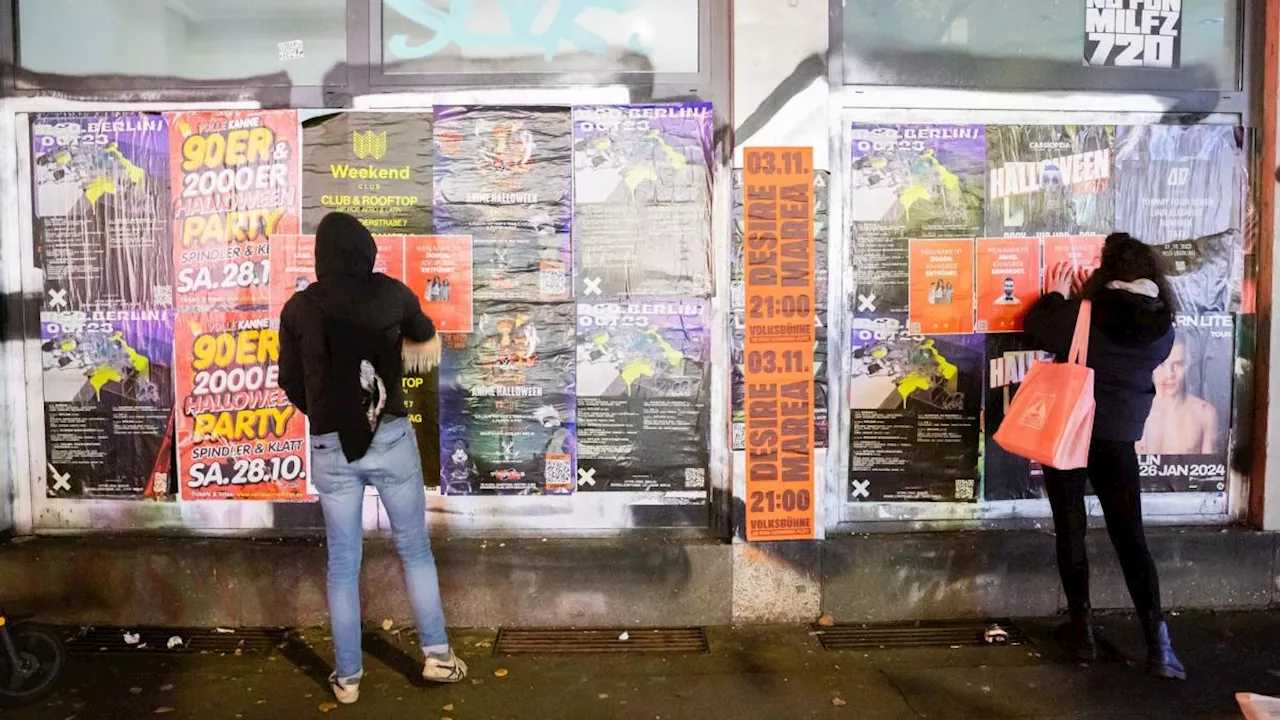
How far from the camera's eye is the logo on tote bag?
4.09 metres

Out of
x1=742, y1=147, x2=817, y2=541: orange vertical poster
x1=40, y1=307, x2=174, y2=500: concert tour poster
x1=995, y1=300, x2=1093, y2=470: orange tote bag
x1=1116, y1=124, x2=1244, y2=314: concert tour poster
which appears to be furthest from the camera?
x1=1116, y1=124, x2=1244, y2=314: concert tour poster

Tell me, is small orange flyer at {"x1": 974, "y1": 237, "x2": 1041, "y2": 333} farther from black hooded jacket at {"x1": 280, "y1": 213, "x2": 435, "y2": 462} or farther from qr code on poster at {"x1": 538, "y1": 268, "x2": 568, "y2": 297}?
black hooded jacket at {"x1": 280, "y1": 213, "x2": 435, "y2": 462}

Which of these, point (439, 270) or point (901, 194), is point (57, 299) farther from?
point (901, 194)

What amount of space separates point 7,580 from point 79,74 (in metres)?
2.88

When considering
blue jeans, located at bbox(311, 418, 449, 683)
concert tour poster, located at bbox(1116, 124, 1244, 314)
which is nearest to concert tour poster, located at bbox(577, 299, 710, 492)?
blue jeans, located at bbox(311, 418, 449, 683)

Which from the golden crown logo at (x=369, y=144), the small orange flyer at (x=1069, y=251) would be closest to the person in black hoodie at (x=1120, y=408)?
the small orange flyer at (x=1069, y=251)

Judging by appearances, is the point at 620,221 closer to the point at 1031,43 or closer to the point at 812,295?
the point at 812,295

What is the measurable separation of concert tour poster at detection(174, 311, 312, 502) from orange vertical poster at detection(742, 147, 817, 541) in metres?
2.59

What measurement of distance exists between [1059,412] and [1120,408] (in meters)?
0.35

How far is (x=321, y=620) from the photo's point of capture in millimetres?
4820

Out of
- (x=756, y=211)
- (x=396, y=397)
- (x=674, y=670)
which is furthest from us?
(x=756, y=211)

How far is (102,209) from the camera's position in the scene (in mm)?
4969

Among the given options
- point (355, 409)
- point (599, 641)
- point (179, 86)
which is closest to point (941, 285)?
point (599, 641)

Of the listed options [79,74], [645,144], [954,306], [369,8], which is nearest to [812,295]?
[954,306]
